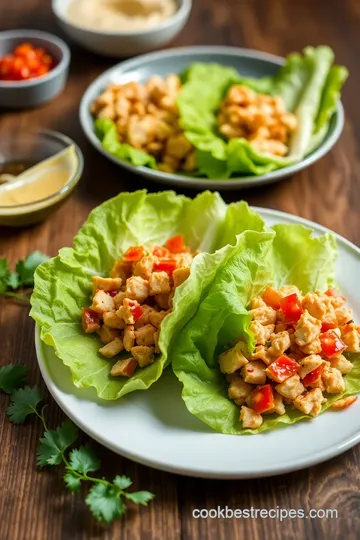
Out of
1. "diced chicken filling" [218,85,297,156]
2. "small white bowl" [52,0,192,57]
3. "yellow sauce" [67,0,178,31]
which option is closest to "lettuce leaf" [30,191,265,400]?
"diced chicken filling" [218,85,297,156]

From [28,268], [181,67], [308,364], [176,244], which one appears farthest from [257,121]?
[308,364]

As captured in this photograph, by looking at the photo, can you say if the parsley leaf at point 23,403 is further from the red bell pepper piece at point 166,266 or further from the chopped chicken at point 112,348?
the red bell pepper piece at point 166,266

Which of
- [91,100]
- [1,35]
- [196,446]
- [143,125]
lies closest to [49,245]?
[143,125]

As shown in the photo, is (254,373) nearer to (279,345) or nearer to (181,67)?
(279,345)

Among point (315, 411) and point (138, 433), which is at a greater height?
point (315, 411)

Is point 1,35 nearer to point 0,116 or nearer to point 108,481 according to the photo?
point 0,116

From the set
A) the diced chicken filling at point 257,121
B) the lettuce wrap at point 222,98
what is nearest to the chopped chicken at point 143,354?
the lettuce wrap at point 222,98

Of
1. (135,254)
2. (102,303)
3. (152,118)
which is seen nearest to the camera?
(102,303)
